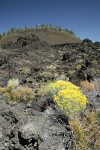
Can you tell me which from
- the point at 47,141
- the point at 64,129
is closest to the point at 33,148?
the point at 47,141

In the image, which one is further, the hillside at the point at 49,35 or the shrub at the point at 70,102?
the hillside at the point at 49,35

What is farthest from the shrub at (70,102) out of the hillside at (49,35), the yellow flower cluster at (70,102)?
the hillside at (49,35)

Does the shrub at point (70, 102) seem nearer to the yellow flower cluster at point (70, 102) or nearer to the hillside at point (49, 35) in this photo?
the yellow flower cluster at point (70, 102)

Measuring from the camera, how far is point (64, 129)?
830cm

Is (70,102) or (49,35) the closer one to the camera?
(70,102)

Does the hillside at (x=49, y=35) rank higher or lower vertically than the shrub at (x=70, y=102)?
higher

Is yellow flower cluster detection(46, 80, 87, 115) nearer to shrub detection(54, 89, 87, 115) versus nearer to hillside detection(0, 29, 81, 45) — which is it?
shrub detection(54, 89, 87, 115)

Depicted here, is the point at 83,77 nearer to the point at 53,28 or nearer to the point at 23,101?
the point at 23,101

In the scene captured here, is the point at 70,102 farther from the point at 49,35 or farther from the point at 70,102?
the point at 49,35

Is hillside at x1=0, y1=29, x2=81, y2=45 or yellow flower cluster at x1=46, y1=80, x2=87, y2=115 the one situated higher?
hillside at x1=0, y1=29, x2=81, y2=45

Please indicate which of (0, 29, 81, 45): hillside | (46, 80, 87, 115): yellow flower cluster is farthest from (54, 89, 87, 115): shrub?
(0, 29, 81, 45): hillside

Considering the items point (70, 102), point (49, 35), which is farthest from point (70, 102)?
point (49, 35)

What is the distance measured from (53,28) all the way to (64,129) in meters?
91.1

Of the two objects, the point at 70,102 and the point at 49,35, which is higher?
the point at 49,35
